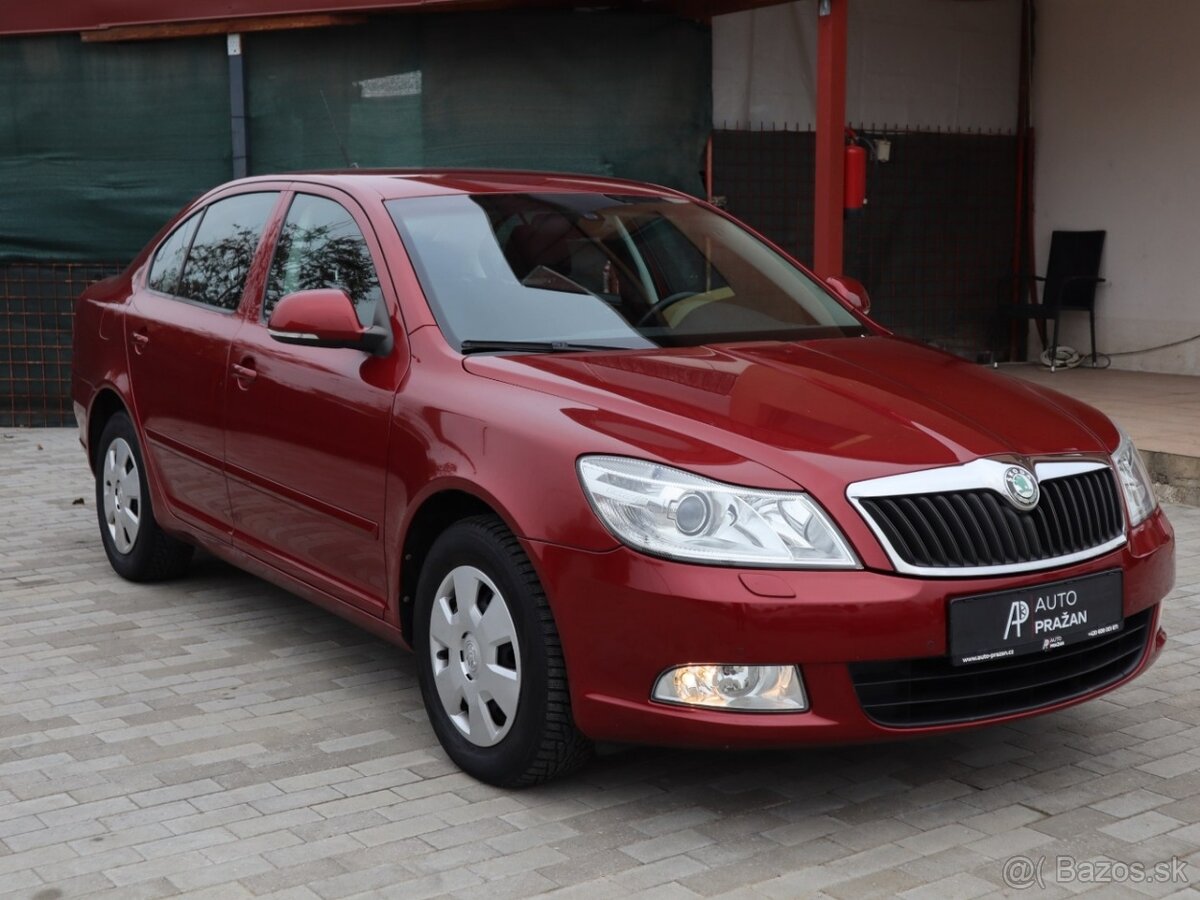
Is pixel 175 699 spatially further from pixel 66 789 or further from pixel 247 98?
pixel 247 98

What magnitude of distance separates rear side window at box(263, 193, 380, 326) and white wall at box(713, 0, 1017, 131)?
6871 mm

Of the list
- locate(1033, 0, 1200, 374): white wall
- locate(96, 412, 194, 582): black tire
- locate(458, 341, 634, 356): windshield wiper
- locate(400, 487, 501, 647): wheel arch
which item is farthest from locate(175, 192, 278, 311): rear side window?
locate(1033, 0, 1200, 374): white wall

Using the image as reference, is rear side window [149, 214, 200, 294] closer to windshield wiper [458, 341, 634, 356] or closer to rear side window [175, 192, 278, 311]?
rear side window [175, 192, 278, 311]

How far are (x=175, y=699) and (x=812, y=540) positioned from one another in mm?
2311

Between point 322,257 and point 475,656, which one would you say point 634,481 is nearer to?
point 475,656

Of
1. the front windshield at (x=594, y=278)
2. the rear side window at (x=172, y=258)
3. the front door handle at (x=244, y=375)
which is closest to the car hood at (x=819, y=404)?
the front windshield at (x=594, y=278)

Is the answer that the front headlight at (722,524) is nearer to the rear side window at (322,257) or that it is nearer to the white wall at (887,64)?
Answer: the rear side window at (322,257)

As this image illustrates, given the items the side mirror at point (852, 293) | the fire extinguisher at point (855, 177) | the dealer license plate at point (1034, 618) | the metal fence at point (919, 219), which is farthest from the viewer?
the metal fence at point (919, 219)

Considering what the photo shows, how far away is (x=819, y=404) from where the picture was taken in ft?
12.5

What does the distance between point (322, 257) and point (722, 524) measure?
200 centimetres

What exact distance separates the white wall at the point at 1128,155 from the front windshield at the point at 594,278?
851 centimetres

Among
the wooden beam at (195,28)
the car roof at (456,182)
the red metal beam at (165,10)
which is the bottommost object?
the car roof at (456,182)

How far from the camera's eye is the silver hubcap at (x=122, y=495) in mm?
6027

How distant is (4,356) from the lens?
424 inches
